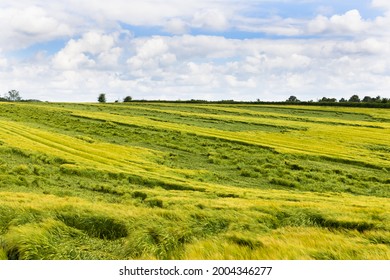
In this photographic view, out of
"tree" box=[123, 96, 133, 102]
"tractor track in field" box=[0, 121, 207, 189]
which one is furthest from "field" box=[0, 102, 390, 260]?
"tree" box=[123, 96, 133, 102]

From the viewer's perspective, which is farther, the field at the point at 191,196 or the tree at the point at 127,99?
the tree at the point at 127,99

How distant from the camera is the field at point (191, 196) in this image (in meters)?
9.65

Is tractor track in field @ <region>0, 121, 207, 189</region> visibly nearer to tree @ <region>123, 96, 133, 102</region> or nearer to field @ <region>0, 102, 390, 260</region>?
field @ <region>0, 102, 390, 260</region>

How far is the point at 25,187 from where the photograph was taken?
66.4 feet

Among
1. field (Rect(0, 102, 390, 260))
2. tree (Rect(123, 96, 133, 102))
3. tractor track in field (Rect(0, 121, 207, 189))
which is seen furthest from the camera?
tree (Rect(123, 96, 133, 102))

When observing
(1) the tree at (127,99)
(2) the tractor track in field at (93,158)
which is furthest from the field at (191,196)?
(1) the tree at (127,99)

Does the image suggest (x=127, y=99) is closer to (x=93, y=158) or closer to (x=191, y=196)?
(x=93, y=158)

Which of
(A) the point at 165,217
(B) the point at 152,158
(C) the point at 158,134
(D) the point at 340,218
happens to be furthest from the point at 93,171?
(C) the point at 158,134

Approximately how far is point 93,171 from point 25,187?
6393 millimetres

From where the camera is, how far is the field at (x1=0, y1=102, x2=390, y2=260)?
9648 millimetres

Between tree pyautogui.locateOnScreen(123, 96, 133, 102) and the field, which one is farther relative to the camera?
tree pyautogui.locateOnScreen(123, 96, 133, 102)

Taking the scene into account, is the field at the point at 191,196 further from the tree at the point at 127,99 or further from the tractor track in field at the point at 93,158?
the tree at the point at 127,99

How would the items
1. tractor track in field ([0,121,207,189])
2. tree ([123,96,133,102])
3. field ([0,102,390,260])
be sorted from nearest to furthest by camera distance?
field ([0,102,390,260]), tractor track in field ([0,121,207,189]), tree ([123,96,133,102])
